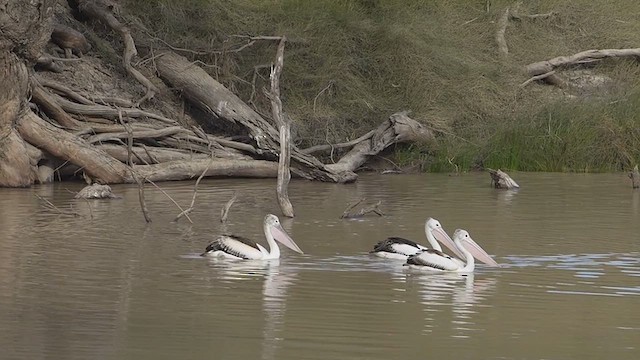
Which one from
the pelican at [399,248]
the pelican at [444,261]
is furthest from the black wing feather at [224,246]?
the pelican at [444,261]

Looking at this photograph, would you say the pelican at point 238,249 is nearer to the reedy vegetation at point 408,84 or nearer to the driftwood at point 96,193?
the driftwood at point 96,193

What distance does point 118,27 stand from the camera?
797 inches

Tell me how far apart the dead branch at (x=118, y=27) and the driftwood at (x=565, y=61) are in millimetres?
7737

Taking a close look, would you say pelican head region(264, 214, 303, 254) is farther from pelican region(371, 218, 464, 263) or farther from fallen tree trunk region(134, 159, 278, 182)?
fallen tree trunk region(134, 159, 278, 182)

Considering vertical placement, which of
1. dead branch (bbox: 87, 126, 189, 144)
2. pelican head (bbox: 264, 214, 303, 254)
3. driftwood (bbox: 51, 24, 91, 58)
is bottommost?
pelican head (bbox: 264, 214, 303, 254)

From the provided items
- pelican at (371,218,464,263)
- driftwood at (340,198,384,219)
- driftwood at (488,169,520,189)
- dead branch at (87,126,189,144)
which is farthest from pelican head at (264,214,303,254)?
driftwood at (488,169,520,189)

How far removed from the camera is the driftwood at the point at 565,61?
24203 mm

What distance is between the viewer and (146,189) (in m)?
17.2

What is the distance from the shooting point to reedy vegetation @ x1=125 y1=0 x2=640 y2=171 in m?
20.9

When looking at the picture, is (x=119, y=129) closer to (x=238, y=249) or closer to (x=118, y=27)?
(x=118, y=27)

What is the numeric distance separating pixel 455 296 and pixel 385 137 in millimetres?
11107

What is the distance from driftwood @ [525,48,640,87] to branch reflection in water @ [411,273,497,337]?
14172mm

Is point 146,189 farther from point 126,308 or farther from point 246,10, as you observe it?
point 126,308

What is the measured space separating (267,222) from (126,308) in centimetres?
344
